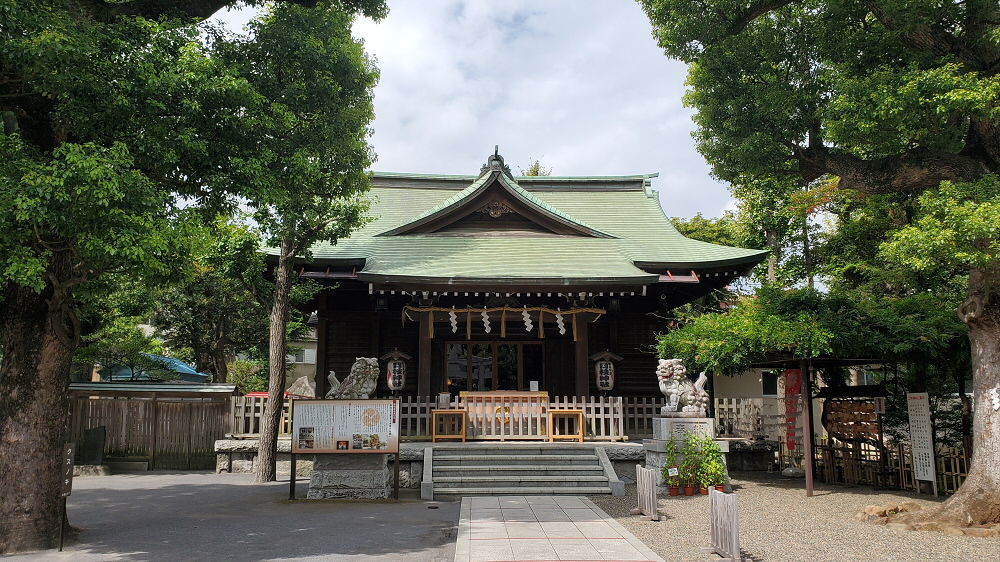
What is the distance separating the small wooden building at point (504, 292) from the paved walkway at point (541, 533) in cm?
487

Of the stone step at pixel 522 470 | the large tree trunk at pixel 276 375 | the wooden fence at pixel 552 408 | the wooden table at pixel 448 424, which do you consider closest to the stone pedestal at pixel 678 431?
the stone step at pixel 522 470

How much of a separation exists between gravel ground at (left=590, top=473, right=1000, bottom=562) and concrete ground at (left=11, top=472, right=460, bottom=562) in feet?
9.35

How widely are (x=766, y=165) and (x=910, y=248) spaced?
11.7ft

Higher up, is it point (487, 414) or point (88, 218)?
point (88, 218)

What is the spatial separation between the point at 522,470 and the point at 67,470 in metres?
7.36

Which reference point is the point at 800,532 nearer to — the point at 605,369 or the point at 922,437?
the point at 922,437

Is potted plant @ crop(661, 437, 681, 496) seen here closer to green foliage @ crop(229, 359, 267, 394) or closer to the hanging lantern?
the hanging lantern

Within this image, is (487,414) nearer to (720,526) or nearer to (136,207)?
(720,526)

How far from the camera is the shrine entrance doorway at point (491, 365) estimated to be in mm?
17016

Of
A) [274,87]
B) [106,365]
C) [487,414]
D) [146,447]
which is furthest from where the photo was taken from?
[106,365]

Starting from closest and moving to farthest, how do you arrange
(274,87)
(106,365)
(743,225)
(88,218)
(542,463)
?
1. (88,218)
2. (274,87)
3. (542,463)
4. (106,365)
5. (743,225)

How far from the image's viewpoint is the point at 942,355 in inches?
448

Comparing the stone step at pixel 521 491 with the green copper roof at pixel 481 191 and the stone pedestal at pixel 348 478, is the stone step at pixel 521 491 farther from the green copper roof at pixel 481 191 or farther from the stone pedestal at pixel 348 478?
the green copper roof at pixel 481 191

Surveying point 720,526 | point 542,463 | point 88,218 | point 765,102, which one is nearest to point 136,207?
point 88,218
